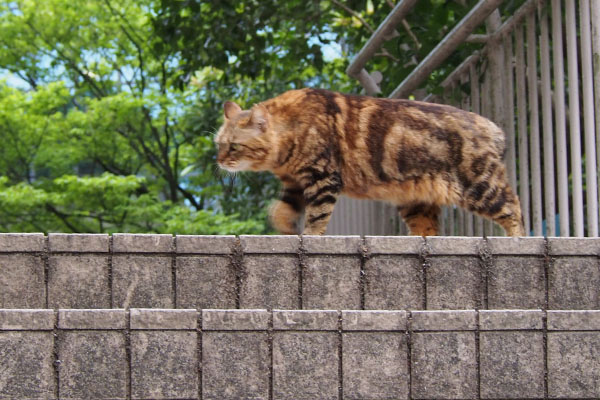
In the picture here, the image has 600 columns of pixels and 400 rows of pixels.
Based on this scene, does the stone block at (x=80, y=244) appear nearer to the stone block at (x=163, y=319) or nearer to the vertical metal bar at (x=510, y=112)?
the stone block at (x=163, y=319)

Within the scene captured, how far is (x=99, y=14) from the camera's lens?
54.0 ft

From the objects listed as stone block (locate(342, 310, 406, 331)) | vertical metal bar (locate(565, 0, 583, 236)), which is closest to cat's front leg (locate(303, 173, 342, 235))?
vertical metal bar (locate(565, 0, 583, 236))

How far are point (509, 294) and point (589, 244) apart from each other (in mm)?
379

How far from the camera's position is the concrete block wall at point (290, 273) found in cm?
316

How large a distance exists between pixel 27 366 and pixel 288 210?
2.58m

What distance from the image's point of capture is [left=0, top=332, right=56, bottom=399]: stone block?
8.82 ft

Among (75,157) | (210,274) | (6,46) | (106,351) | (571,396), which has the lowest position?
(571,396)

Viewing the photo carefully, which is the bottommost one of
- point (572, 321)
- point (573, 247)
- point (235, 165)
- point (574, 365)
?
point (574, 365)

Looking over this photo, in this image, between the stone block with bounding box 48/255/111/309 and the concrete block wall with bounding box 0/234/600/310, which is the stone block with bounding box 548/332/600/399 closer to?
the concrete block wall with bounding box 0/234/600/310

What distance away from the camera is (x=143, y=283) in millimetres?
3189

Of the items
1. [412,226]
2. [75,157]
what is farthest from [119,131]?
[412,226]

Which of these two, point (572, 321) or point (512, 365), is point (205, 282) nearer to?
point (512, 365)

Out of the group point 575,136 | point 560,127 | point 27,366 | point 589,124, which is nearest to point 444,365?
point 27,366

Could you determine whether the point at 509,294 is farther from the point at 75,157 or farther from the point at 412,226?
the point at 75,157
